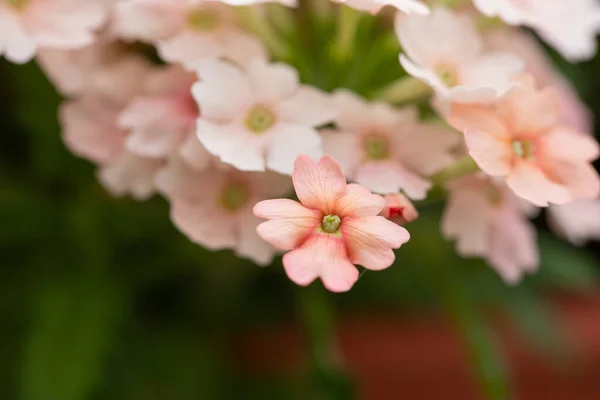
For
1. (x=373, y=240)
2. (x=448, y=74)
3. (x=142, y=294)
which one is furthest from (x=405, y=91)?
(x=142, y=294)

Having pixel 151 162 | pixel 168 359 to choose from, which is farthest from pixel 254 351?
pixel 151 162

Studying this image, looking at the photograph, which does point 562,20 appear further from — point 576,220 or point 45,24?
point 45,24

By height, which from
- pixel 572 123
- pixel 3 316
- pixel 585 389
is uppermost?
pixel 572 123

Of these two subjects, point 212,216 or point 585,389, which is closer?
point 212,216

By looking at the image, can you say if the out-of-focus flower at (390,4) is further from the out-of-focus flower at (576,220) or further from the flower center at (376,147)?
the out-of-focus flower at (576,220)

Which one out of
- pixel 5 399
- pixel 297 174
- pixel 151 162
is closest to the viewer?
pixel 297 174

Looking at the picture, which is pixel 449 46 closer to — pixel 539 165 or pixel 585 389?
pixel 539 165

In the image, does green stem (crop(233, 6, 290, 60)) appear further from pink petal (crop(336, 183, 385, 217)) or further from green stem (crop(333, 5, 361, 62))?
pink petal (crop(336, 183, 385, 217))

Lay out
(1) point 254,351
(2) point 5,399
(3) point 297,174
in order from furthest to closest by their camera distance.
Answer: (1) point 254,351, (2) point 5,399, (3) point 297,174
